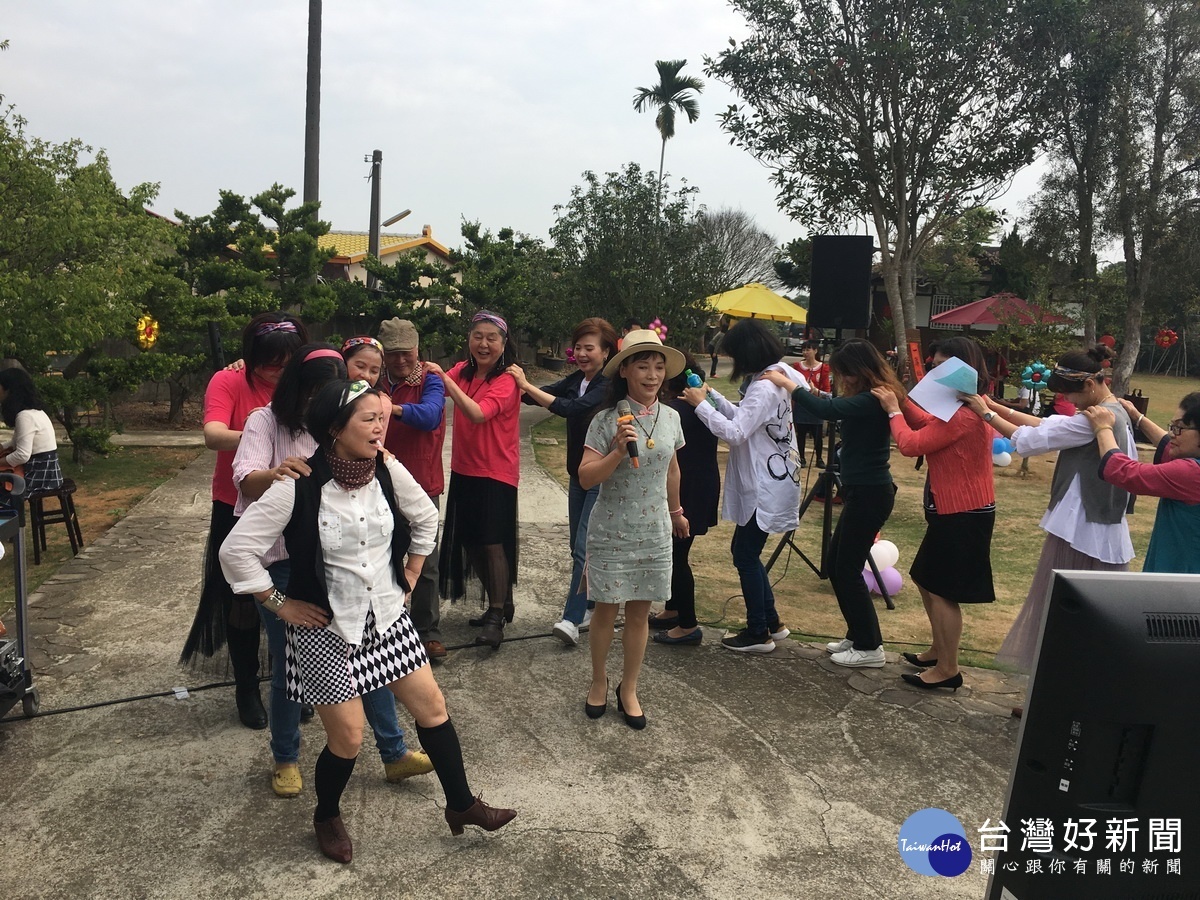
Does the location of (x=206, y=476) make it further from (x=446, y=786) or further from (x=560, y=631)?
(x=446, y=786)

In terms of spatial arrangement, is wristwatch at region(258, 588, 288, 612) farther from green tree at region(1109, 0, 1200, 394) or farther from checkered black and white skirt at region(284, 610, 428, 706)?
green tree at region(1109, 0, 1200, 394)

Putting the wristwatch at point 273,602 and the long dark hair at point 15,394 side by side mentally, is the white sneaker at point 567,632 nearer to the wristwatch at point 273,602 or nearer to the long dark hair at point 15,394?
the wristwatch at point 273,602

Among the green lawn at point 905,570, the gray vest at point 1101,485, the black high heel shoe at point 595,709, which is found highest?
Result: the gray vest at point 1101,485

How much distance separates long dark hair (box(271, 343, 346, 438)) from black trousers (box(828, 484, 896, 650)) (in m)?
2.51

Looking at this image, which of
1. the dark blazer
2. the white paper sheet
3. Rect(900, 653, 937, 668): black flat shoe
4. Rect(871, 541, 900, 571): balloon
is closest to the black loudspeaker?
Rect(871, 541, 900, 571): balloon

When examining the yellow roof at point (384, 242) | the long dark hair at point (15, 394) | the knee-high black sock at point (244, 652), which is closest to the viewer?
the knee-high black sock at point (244, 652)

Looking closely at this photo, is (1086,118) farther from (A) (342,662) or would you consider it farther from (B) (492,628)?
(A) (342,662)

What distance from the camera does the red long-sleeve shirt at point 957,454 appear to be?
4.00 meters

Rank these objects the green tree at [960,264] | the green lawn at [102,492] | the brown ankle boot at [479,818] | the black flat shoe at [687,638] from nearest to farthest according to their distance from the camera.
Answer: the brown ankle boot at [479,818]
the black flat shoe at [687,638]
the green lawn at [102,492]
the green tree at [960,264]

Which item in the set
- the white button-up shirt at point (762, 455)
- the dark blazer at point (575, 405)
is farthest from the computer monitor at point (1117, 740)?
the dark blazer at point (575, 405)

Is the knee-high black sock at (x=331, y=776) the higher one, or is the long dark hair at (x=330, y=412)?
the long dark hair at (x=330, y=412)

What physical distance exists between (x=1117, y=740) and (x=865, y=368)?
10.2 feet

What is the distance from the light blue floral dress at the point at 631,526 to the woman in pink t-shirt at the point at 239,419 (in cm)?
127

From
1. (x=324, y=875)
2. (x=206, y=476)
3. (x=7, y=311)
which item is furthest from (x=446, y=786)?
(x=206, y=476)
